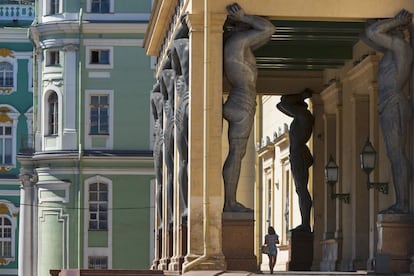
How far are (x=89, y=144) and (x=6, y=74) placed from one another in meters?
12.2

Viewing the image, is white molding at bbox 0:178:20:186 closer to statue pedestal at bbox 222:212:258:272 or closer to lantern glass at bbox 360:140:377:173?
lantern glass at bbox 360:140:377:173

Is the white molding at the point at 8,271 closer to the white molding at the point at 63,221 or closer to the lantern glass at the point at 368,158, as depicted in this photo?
the white molding at the point at 63,221

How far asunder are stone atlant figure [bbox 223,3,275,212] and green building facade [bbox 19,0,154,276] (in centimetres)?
4267

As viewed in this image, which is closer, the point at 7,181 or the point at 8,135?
the point at 7,181

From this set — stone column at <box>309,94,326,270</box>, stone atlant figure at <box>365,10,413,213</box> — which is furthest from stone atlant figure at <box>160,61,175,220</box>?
stone atlant figure at <box>365,10,413,213</box>

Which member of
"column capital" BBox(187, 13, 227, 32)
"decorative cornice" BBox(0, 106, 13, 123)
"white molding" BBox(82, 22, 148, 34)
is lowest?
"column capital" BBox(187, 13, 227, 32)

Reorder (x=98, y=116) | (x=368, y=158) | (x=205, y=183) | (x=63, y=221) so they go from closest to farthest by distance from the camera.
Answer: (x=205, y=183) → (x=368, y=158) → (x=63, y=221) → (x=98, y=116)

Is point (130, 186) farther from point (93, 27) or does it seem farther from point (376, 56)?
point (376, 56)

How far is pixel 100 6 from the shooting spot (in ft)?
237

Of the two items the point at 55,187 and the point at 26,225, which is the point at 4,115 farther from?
the point at 55,187

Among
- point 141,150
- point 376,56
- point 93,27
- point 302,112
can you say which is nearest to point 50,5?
point 93,27

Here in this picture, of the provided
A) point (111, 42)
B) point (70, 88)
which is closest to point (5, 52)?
point (111, 42)

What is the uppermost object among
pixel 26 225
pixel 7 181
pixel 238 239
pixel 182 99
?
pixel 7 181

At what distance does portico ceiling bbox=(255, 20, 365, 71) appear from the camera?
30.8 metres
